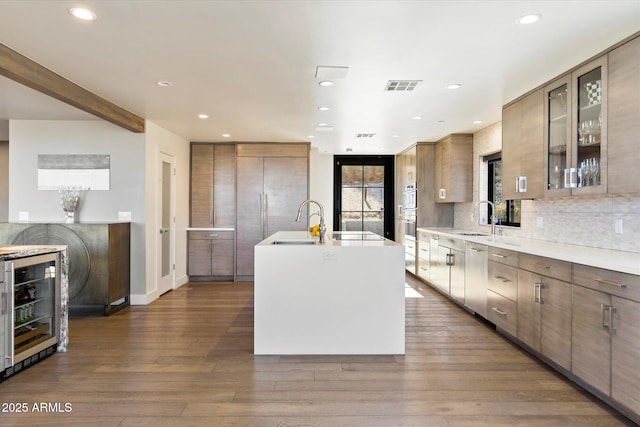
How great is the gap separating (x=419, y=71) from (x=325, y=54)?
33.1 inches

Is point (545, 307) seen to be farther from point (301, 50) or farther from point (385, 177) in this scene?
point (385, 177)

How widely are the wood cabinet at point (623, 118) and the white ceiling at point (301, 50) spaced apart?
150mm

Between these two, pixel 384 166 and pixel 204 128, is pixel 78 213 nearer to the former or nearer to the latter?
pixel 204 128

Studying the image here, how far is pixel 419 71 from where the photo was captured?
10.5 feet

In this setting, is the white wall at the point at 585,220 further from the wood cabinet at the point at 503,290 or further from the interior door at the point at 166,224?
the interior door at the point at 166,224

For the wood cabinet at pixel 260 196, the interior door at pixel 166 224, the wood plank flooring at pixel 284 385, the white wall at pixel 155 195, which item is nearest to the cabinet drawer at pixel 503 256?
the wood plank flooring at pixel 284 385

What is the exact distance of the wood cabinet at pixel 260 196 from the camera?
6.51 m

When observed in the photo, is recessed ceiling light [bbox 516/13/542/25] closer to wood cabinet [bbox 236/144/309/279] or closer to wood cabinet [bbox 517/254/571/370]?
wood cabinet [bbox 517/254/571/370]

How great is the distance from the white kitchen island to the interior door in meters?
2.82

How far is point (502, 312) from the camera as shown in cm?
359

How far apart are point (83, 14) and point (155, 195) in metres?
3.16

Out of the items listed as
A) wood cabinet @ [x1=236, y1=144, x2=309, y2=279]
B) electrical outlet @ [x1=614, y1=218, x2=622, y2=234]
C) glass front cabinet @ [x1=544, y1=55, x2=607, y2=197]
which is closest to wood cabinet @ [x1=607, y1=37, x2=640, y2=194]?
glass front cabinet @ [x1=544, y1=55, x2=607, y2=197]

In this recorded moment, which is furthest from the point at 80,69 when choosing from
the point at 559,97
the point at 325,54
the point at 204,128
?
the point at 559,97

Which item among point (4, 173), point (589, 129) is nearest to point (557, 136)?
point (589, 129)
